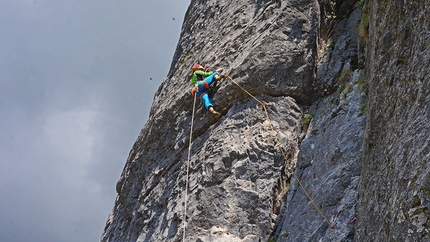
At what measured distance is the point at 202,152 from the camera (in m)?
11.5

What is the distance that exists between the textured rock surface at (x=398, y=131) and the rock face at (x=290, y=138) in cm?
2

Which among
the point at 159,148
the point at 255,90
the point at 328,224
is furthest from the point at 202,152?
the point at 328,224

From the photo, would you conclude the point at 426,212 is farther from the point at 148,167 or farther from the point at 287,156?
the point at 148,167

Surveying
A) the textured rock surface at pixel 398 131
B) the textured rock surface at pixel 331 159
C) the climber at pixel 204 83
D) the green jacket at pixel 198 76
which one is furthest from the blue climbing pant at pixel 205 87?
the textured rock surface at pixel 398 131

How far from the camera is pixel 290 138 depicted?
10453 mm

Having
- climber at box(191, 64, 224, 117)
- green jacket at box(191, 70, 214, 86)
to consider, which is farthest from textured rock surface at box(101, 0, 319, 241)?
green jacket at box(191, 70, 214, 86)

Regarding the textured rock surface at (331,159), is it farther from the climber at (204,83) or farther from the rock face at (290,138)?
the climber at (204,83)

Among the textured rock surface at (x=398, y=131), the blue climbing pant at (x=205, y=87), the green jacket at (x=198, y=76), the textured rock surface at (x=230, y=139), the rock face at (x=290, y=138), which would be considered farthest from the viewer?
the green jacket at (x=198, y=76)

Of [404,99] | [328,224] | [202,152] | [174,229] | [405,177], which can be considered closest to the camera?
[405,177]

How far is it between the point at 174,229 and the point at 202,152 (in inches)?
71.1

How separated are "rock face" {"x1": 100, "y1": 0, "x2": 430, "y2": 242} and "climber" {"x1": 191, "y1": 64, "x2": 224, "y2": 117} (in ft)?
0.68

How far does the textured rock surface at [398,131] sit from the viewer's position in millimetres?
4406

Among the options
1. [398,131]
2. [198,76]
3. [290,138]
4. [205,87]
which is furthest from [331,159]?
[198,76]

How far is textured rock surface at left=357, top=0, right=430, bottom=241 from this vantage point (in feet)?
14.5
